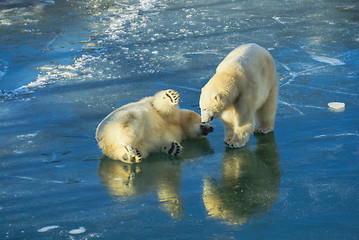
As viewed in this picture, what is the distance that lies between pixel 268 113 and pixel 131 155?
151 cm

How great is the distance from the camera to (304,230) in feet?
9.39

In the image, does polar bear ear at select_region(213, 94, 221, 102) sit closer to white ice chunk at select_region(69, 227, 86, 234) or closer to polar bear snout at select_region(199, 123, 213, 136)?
polar bear snout at select_region(199, 123, 213, 136)

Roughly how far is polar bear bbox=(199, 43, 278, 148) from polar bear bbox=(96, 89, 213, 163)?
368mm

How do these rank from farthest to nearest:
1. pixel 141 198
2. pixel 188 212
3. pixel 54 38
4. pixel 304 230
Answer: pixel 54 38
pixel 141 198
pixel 188 212
pixel 304 230

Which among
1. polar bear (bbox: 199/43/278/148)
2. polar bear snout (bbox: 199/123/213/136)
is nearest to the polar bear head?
polar bear (bbox: 199/43/278/148)

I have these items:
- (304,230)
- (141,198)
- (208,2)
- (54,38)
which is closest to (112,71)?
(54,38)

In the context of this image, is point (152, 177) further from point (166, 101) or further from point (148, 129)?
point (166, 101)

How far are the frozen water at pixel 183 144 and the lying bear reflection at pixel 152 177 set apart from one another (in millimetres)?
16

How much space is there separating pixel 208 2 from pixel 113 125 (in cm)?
913

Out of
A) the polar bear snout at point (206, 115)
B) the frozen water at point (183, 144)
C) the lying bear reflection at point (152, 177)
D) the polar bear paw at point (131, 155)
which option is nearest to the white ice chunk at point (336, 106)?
the frozen water at point (183, 144)

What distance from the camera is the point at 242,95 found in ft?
13.6

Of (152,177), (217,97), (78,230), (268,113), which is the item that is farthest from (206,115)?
(78,230)

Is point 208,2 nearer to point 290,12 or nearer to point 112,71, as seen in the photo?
point 290,12

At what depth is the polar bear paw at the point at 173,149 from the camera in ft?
13.8
